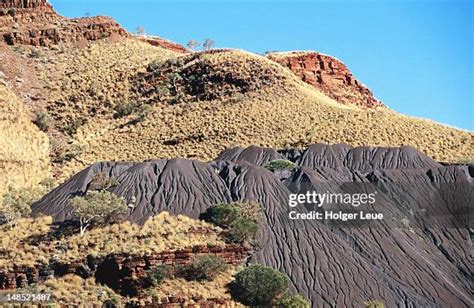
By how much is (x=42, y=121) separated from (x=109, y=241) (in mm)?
34307

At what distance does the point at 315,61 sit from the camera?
76.3 meters

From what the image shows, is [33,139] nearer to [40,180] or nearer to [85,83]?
[40,180]

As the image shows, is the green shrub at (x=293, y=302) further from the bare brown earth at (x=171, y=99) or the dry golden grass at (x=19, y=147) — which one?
the bare brown earth at (x=171, y=99)

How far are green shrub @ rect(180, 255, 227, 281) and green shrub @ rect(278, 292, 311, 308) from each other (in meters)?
2.92

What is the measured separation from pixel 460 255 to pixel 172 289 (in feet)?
51.7

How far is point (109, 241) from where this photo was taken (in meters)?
28.1

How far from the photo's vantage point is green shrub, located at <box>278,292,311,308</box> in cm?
2569

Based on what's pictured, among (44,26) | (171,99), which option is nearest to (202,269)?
(171,99)

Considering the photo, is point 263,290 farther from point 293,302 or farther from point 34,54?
point 34,54

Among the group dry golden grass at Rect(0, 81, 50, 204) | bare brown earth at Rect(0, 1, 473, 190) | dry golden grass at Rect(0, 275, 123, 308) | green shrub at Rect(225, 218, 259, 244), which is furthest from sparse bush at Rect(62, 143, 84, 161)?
dry golden grass at Rect(0, 275, 123, 308)

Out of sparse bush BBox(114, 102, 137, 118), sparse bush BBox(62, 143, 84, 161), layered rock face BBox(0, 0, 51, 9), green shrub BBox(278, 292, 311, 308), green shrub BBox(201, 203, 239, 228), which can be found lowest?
green shrub BBox(278, 292, 311, 308)

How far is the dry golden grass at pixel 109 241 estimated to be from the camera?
27.4 metres

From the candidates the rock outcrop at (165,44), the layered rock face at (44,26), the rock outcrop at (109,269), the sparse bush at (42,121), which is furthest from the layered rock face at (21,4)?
the rock outcrop at (109,269)

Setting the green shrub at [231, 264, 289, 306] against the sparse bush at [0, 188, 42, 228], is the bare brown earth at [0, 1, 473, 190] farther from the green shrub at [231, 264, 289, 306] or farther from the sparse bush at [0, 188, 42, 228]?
the green shrub at [231, 264, 289, 306]
